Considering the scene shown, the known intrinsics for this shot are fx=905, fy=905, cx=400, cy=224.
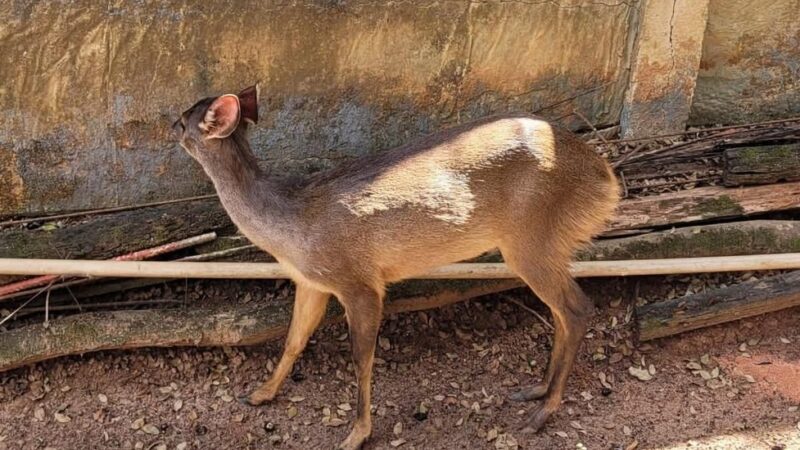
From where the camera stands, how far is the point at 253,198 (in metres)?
4.02

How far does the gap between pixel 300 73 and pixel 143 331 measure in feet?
5.08

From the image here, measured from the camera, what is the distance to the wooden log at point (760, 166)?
529 cm

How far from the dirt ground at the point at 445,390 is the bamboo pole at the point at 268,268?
22.4 inches

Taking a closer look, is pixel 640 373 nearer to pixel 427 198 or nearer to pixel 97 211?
pixel 427 198

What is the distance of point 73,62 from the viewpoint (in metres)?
4.41

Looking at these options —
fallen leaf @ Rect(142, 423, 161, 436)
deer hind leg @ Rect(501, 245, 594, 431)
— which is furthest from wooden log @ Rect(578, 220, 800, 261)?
fallen leaf @ Rect(142, 423, 161, 436)

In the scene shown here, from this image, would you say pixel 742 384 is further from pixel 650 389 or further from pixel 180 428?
pixel 180 428

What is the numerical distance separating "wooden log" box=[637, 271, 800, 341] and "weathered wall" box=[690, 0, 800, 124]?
56.6 inches

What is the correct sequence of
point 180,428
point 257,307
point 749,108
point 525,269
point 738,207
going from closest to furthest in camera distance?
point 525,269 → point 180,428 → point 257,307 → point 738,207 → point 749,108

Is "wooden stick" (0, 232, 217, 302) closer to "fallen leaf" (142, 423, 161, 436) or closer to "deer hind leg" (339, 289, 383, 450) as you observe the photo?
"fallen leaf" (142, 423, 161, 436)

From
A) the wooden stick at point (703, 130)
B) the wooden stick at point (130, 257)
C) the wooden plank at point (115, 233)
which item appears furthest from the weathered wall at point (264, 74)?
the wooden stick at point (703, 130)

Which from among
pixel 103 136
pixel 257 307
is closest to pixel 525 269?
pixel 257 307

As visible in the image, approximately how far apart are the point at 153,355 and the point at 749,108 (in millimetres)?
4104

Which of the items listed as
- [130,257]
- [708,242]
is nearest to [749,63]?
[708,242]
